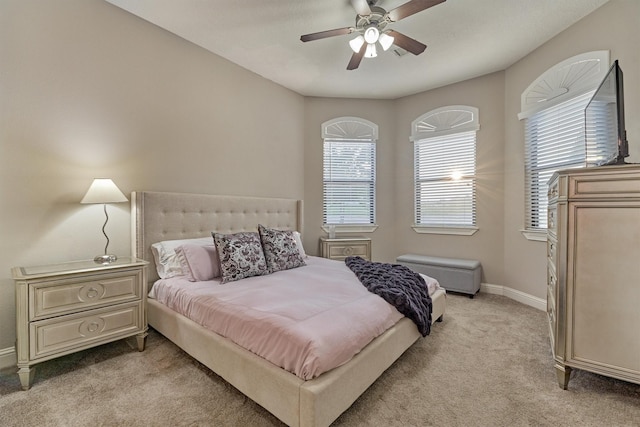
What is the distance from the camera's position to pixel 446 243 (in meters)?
4.44

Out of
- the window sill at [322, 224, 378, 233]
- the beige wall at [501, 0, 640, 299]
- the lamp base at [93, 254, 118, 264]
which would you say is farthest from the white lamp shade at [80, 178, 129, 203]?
the beige wall at [501, 0, 640, 299]

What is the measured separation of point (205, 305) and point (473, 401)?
1844 mm

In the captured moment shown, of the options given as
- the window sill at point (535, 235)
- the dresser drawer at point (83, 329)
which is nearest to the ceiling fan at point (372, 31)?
the window sill at point (535, 235)

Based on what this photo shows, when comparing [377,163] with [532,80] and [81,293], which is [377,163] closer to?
[532,80]

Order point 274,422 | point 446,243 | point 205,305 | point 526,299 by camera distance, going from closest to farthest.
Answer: point 274,422, point 205,305, point 526,299, point 446,243

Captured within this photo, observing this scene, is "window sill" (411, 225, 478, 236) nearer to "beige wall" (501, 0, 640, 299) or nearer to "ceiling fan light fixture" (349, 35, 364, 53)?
"beige wall" (501, 0, 640, 299)

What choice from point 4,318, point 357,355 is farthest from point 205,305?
point 4,318

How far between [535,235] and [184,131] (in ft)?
13.9

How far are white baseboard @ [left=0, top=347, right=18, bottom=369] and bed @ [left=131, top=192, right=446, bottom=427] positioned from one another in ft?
2.89

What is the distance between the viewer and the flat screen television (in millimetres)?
1858

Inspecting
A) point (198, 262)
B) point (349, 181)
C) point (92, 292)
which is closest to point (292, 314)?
point (198, 262)

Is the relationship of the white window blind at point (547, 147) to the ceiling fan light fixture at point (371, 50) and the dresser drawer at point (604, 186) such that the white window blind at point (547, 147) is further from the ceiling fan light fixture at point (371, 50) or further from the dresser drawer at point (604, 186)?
the ceiling fan light fixture at point (371, 50)

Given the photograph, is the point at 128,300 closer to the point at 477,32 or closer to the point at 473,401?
the point at 473,401

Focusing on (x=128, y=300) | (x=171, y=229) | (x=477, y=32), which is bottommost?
(x=128, y=300)
